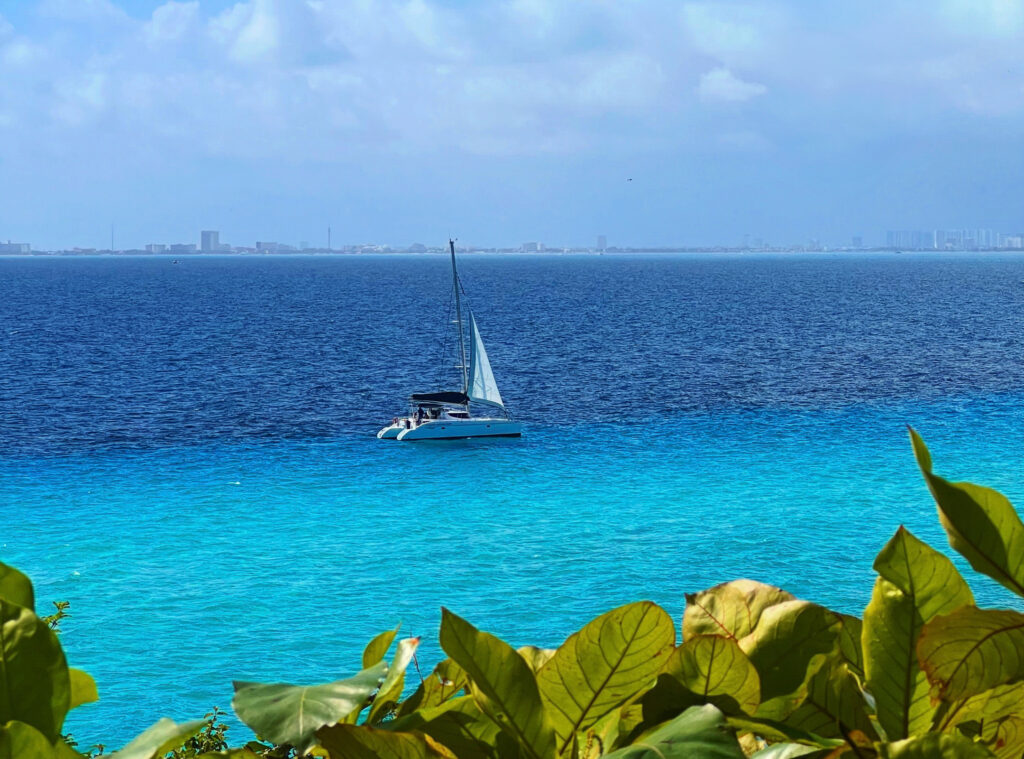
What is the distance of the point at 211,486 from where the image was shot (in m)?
35.9

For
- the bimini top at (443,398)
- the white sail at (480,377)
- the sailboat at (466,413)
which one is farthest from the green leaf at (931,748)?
the white sail at (480,377)

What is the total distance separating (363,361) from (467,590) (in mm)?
50251

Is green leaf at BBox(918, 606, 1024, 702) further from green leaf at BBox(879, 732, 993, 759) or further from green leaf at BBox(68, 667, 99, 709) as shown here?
green leaf at BBox(68, 667, 99, 709)

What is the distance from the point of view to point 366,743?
1151mm

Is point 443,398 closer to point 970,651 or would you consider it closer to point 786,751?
point 970,651

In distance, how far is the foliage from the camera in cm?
113

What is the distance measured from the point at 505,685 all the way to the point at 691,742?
0.76ft

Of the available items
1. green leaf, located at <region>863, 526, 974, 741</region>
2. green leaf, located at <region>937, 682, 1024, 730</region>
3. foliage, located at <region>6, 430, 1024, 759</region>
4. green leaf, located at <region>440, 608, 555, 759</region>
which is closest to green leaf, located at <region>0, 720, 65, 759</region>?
→ foliage, located at <region>6, 430, 1024, 759</region>

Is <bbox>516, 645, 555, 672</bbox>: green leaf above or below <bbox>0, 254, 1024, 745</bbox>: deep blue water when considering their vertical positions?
above

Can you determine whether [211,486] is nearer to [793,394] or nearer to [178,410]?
[178,410]

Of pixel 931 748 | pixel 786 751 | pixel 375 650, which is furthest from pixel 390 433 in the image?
pixel 931 748

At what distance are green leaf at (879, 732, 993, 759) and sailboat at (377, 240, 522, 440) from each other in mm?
43093

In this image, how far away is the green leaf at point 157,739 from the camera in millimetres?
1067

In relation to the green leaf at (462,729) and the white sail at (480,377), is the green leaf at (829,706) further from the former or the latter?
the white sail at (480,377)
